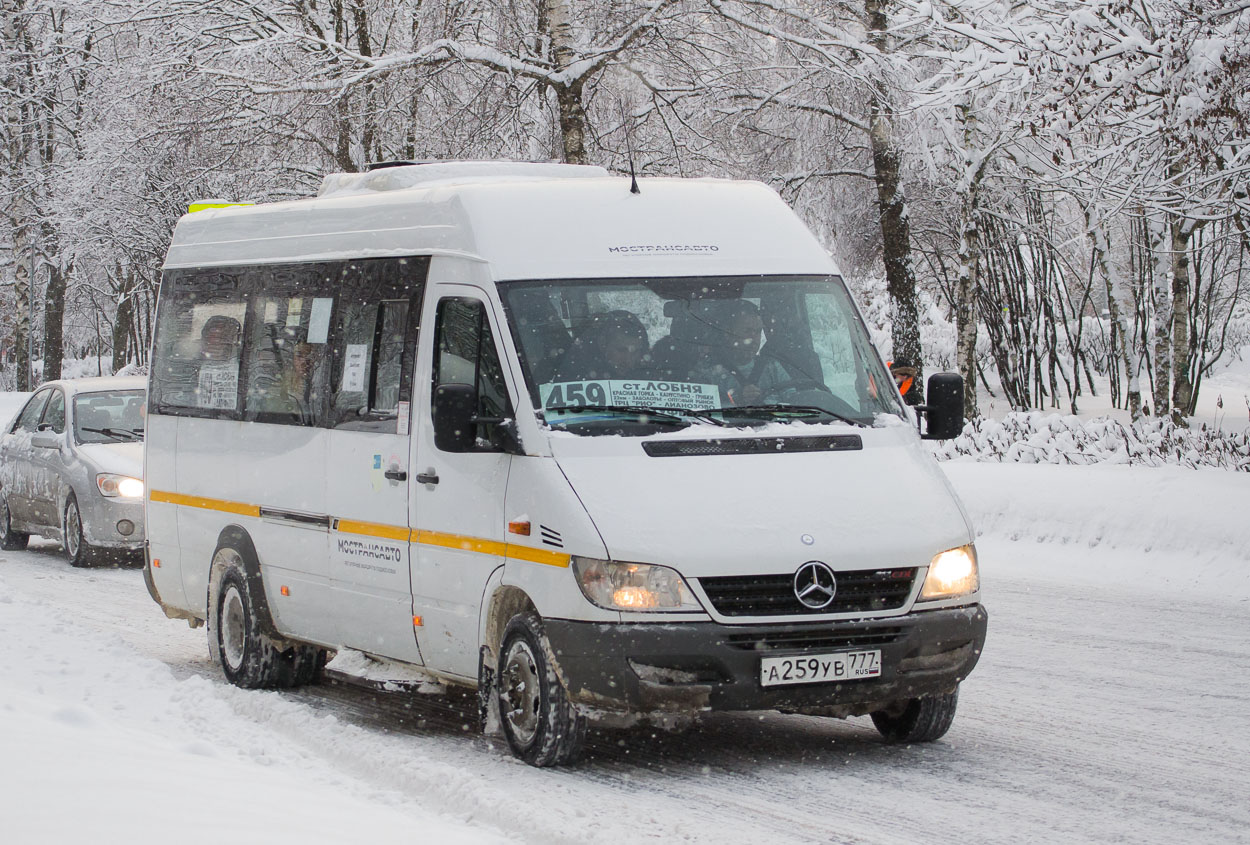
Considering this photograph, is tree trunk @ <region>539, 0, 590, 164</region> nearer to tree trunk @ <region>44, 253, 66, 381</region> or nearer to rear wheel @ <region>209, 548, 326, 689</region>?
rear wheel @ <region>209, 548, 326, 689</region>

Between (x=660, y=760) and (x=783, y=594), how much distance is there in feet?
3.52

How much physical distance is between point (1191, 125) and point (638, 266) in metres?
6.93

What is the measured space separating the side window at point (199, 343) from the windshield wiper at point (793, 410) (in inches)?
146

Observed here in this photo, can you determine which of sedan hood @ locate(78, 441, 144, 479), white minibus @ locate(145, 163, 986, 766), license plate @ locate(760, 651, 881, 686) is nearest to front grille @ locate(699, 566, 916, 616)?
white minibus @ locate(145, 163, 986, 766)

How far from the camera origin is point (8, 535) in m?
17.6

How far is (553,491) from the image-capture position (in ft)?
23.1

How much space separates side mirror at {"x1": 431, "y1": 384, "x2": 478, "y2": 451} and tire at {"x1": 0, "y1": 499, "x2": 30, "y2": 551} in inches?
455

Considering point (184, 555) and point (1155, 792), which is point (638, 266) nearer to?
point (1155, 792)

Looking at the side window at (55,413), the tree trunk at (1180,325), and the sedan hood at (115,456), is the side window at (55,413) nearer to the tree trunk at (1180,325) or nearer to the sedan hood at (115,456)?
the sedan hood at (115,456)

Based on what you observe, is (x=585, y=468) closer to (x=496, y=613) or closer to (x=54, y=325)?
(x=496, y=613)

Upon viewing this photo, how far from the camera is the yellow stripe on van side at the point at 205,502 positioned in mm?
9789

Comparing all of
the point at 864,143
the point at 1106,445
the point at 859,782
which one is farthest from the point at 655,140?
the point at 859,782

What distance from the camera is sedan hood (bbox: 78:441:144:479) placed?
1584 centimetres

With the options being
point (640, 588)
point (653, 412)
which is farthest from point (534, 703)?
point (653, 412)
